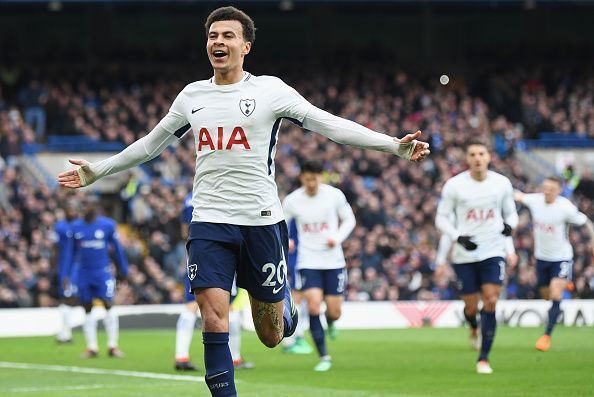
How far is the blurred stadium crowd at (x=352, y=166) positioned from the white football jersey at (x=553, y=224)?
7.20 metres

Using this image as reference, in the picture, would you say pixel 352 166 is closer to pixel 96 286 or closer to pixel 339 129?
pixel 96 286

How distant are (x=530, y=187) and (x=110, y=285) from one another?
18.8 meters

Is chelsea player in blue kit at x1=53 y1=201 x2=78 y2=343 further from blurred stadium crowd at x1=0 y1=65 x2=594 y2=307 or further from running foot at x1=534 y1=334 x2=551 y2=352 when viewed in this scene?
running foot at x1=534 y1=334 x2=551 y2=352

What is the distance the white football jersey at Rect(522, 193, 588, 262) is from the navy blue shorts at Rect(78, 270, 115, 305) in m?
6.54

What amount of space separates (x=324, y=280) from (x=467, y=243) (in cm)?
282

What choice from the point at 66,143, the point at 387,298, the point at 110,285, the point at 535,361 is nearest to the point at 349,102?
the point at 66,143

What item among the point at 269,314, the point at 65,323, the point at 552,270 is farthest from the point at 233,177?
the point at 65,323

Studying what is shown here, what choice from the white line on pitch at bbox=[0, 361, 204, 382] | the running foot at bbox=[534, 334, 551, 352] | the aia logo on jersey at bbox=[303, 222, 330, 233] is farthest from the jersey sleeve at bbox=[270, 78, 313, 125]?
the running foot at bbox=[534, 334, 551, 352]

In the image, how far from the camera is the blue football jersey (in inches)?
770

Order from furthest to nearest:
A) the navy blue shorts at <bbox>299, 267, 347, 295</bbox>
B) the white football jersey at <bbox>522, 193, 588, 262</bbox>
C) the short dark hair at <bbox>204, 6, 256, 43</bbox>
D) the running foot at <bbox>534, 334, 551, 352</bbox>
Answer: the white football jersey at <bbox>522, 193, 588, 262</bbox>, the running foot at <bbox>534, 334, 551, 352</bbox>, the navy blue shorts at <bbox>299, 267, 347, 295</bbox>, the short dark hair at <bbox>204, 6, 256, 43</bbox>

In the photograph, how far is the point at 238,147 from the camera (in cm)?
851

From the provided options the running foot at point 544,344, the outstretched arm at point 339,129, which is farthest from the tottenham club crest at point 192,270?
the running foot at point 544,344

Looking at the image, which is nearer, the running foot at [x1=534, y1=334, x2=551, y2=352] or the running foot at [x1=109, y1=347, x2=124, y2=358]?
the running foot at [x1=534, y1=334, x2=551, y2=352]

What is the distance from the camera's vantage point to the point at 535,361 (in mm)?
16047
